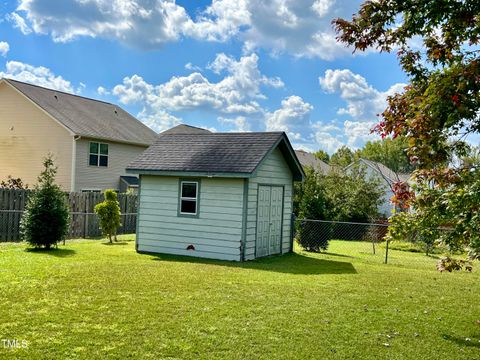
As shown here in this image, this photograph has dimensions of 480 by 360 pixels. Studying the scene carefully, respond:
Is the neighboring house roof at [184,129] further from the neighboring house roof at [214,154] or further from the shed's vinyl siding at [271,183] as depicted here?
the shed's vinyl siding at [271,183]

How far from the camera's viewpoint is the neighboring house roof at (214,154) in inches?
526

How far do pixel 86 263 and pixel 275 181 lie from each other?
21.3 ft

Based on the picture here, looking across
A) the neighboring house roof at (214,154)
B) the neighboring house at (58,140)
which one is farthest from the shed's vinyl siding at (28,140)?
the neighboring house roof at (214,154)

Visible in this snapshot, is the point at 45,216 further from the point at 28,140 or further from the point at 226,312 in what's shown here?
the point at 28,140

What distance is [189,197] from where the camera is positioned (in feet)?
46.1

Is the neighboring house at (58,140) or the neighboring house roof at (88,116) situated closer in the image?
the neighboring house at (58,140)

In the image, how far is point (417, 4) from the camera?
222 inches

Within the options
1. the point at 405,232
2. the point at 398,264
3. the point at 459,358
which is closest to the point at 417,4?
the point at 405,232

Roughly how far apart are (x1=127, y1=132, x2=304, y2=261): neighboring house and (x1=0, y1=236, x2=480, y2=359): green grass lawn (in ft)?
6.99

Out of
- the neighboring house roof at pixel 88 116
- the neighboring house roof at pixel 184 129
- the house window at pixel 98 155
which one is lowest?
the house window at pixel 98 155

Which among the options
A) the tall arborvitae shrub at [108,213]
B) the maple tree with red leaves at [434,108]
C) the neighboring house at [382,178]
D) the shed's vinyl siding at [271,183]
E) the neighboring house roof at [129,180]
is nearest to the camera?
the maple tree with red leaves at [434,108]

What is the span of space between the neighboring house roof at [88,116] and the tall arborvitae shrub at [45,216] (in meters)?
10.6

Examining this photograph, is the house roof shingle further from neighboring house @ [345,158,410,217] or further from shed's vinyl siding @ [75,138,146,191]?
neighboring house @ [345,158,410,217]

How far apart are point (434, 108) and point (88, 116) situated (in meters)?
24.7
